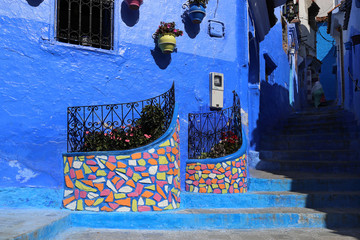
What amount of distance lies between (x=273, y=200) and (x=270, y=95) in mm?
5734

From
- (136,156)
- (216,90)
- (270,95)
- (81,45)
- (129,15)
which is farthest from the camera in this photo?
(270,95)

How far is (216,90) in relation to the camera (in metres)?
7.07

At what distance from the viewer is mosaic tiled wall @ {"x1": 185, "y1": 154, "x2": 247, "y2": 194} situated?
20.1 feet

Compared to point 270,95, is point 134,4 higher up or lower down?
higher up

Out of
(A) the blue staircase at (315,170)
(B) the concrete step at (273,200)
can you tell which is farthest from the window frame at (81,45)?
(A) the blue staircase at (315,170)

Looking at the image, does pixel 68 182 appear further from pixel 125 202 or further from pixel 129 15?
pixel 129 15

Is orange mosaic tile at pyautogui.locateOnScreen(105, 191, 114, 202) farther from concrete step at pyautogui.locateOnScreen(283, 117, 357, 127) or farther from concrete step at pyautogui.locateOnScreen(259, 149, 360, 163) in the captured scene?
concrete step at pyautogui.locateOnScreen(283, 117, 357, 127)

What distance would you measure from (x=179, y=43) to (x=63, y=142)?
2.93 meters

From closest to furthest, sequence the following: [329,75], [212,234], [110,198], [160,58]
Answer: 1. [212,234]
2. [110,198]
3. [160,58]
4. [329,75]

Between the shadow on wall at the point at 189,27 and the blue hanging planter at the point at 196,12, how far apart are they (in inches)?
5.7

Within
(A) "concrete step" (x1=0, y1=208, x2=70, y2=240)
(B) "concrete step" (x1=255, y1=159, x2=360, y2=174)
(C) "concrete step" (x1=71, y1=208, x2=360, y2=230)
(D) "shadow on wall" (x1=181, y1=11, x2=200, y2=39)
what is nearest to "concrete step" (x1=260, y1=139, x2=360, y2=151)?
(B) "concrete step" (x1=255, y1=159, x2=360, y2=174)

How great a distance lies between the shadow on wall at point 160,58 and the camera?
6461 millimetres

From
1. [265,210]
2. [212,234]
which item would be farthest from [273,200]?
[212,234]

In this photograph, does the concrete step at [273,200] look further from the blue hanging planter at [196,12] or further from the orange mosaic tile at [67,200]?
the blue hanging planter at [196,12]
